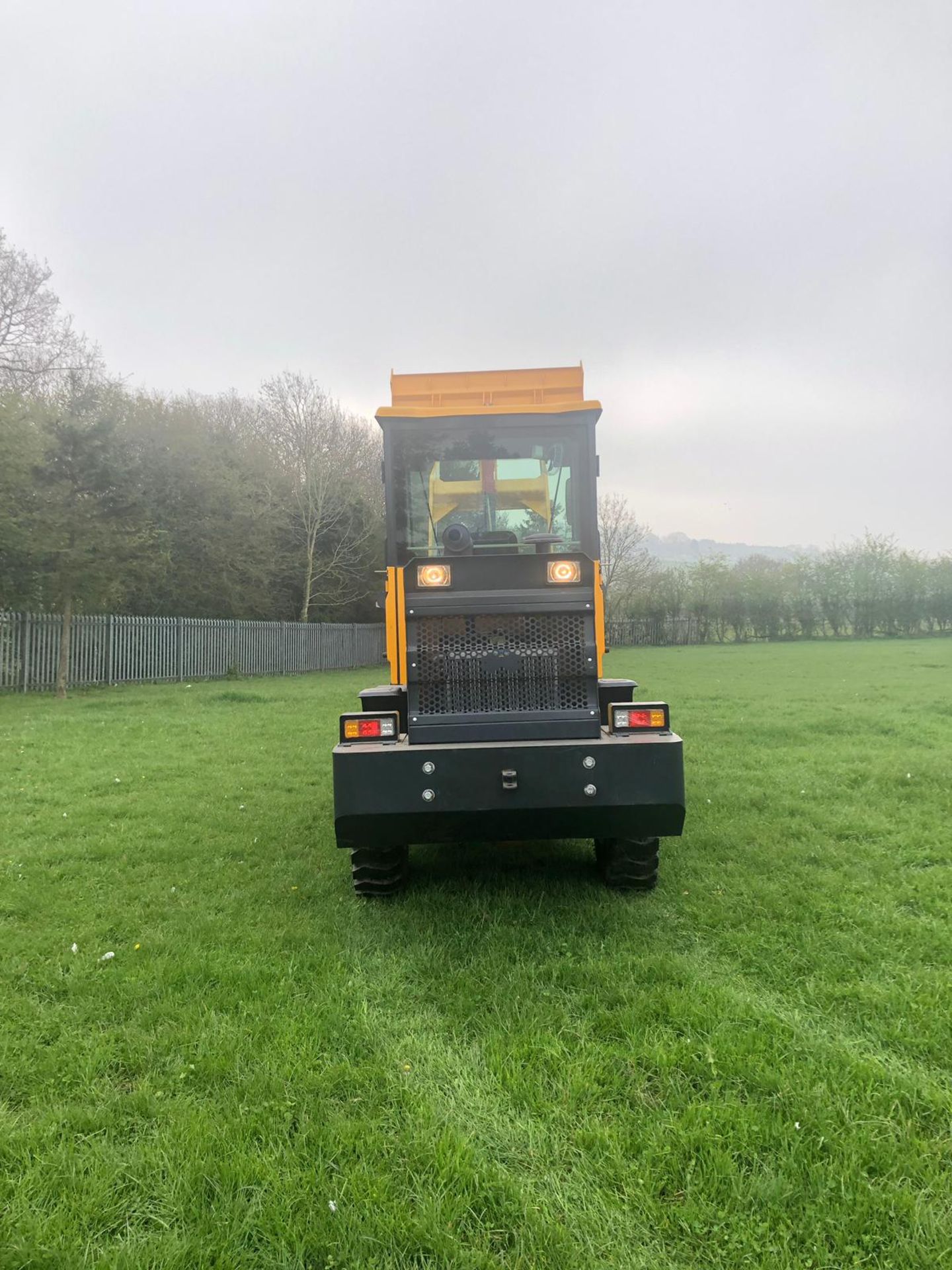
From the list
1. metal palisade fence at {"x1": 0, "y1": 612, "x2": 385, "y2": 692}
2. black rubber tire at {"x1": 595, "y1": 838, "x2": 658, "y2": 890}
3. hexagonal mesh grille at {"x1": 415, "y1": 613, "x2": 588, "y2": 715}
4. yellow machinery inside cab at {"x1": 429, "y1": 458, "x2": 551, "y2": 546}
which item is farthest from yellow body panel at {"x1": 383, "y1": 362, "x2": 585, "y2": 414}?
metal palisade fence at {"x1": 0, "y1": 612, "x2": 385, "y2": 692}

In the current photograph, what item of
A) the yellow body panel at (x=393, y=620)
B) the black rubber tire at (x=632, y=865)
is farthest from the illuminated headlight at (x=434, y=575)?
the black rubber tire at (x=632, y=865)

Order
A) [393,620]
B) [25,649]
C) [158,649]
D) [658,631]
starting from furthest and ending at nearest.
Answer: [658,631]
[158,649]
[25,649]
[393,620]

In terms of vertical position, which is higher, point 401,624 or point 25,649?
point 401,624

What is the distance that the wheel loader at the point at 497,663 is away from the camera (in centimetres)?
365

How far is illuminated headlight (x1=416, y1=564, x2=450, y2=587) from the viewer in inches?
159

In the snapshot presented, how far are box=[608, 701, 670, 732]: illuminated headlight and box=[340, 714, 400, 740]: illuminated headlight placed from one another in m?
1.16

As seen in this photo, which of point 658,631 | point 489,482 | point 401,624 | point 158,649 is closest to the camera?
point 401,624

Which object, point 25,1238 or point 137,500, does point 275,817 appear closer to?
point 25,1238

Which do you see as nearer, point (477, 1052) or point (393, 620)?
point (477, 1052)

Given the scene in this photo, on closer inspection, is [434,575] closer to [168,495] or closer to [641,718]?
[641,718]

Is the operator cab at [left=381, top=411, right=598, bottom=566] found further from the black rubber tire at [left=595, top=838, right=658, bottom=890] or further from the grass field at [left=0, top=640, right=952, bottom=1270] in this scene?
the grass field at [left=0, top=640, right=952, bottom=1270]

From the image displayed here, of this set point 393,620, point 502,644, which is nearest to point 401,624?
point 393,620

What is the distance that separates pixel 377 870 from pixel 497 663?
1384mm

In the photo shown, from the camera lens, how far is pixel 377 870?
4.28m
